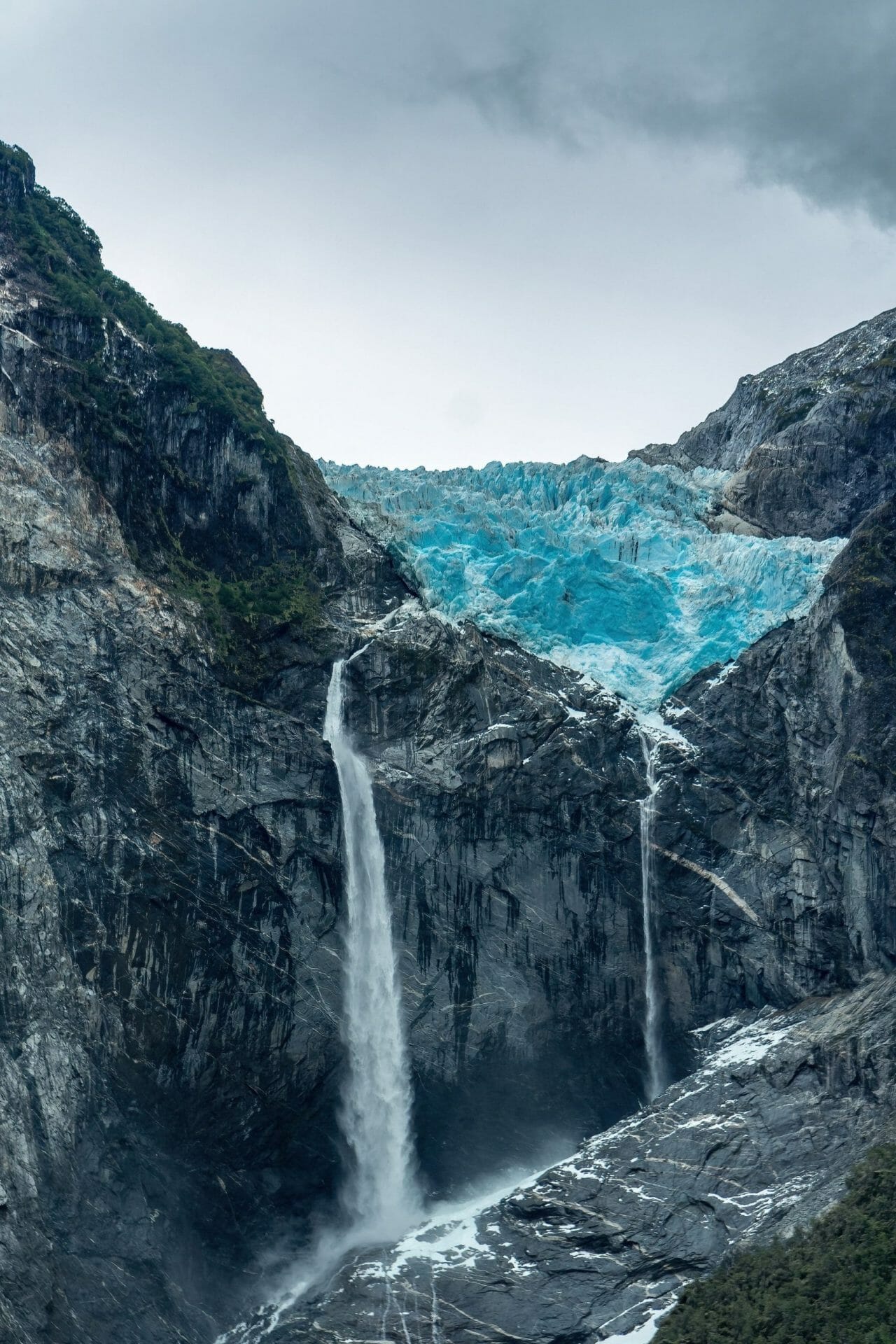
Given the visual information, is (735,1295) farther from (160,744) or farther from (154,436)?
(154,436)

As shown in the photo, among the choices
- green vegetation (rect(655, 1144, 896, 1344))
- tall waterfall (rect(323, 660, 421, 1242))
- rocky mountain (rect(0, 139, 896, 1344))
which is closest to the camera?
green vegetation (rect(655, 1144, 896, 1344))

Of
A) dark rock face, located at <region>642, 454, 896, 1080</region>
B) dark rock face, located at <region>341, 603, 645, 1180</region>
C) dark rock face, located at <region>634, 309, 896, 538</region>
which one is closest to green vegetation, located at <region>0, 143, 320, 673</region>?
dark rock face, located at <region>341, 603, 645, 1180</region>

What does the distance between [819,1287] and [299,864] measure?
90.3 feet

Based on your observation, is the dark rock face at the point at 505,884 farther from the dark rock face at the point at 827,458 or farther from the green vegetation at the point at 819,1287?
the dark rock face at the point at 827,458

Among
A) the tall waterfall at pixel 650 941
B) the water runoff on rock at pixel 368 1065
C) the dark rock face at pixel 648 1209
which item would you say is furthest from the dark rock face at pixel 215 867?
the dark rock face at pixel 648 1209

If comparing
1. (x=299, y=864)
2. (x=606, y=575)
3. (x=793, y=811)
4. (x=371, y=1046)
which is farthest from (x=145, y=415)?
(x=793, y=811)

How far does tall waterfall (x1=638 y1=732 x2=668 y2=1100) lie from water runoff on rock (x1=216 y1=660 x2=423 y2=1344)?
10744mm

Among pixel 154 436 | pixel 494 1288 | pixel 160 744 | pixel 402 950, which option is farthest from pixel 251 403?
pixel 494 1288

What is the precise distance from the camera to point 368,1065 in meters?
68.3

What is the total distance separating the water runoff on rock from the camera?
65.2 meters

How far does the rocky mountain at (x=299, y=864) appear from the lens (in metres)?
60.3

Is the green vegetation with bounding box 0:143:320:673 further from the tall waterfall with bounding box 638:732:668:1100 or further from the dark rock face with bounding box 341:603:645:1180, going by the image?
the tall waterfall with bounding box 638:732:668:1100

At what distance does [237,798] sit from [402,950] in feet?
A: 32.3

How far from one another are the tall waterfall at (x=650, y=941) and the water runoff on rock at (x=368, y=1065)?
1074 cm
